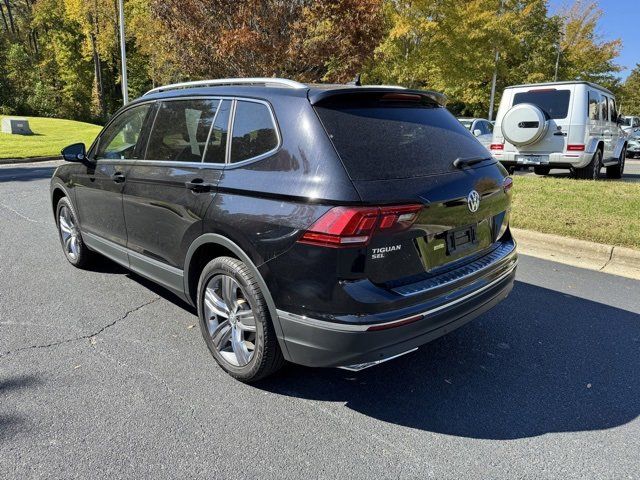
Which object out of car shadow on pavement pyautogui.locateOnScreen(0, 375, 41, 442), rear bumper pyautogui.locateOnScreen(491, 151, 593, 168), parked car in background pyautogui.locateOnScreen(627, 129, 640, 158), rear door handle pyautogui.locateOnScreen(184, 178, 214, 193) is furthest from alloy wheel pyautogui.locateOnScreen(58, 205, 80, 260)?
parked car in background pyautogui.locateOnScreen(627, 129, 640, 158)

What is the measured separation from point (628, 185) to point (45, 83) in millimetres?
41649

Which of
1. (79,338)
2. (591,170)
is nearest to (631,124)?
(591,170)

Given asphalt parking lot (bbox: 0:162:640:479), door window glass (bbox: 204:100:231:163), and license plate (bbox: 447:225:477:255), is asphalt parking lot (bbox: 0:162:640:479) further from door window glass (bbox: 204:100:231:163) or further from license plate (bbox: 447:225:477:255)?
door window glass (bbox: 204:100:231:163)

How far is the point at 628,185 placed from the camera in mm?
9617

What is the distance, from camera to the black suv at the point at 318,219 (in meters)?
2.52

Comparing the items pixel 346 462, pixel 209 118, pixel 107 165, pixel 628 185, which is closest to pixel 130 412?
pixel 346 462

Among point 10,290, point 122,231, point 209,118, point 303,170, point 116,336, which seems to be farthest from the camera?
point 10,290

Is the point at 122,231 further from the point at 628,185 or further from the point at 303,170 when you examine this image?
the point at 628,185

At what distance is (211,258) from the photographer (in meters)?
3.30

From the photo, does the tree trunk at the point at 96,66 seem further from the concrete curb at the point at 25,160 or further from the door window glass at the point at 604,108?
the door window glass at the point at 604,108

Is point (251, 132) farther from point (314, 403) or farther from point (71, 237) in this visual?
point (71, 237)

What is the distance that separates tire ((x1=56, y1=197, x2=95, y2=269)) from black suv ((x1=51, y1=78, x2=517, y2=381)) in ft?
5.16

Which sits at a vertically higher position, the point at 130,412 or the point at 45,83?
the point at 45,83

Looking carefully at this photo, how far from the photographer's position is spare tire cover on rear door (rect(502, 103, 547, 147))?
10.4 metres
